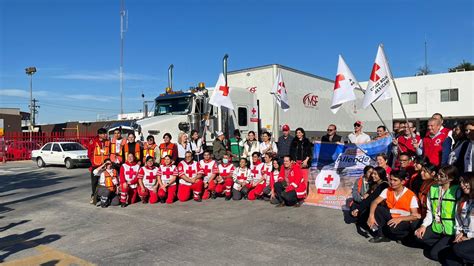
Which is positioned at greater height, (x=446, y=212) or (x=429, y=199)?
(x=429, y=199)

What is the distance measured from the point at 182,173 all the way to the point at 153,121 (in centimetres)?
298

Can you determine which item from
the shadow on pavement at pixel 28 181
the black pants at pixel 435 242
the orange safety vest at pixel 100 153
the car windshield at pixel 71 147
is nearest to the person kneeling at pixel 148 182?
the orange safety vest at pixel 100 153

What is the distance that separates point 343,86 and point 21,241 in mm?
6706

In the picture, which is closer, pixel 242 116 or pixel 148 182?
pixel 148 182

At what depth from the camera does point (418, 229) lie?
5238mm

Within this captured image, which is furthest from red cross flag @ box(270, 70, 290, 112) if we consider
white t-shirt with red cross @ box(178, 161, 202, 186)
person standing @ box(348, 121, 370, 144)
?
white t-shirt with red cross @ box(178, 161, 202, 186)

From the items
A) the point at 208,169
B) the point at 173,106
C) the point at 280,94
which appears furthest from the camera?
the point at 173,106

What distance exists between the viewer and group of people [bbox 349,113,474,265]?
15.7 feet

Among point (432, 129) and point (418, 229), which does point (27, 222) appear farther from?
point (432, 129)

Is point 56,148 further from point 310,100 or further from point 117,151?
point 310,100

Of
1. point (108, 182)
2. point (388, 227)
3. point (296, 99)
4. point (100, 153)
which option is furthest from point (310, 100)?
point (388, 227)

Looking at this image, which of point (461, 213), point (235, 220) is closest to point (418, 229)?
point (461, 213)

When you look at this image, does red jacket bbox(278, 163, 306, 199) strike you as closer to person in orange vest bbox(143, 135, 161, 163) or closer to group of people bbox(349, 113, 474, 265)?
group of people bbox(349, 113, 474, 265)

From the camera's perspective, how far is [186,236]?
6402 mm
